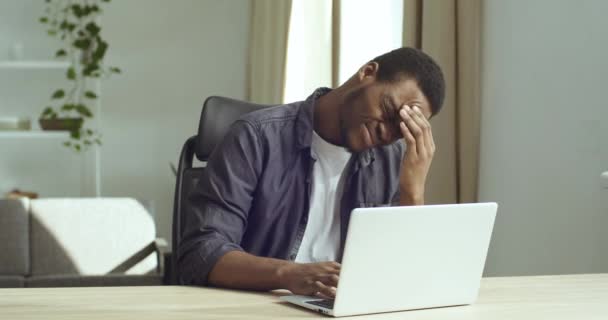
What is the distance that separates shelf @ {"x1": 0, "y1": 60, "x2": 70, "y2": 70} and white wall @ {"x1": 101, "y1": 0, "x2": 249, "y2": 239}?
357 millimetres

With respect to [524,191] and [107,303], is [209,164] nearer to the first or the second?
[107,303]

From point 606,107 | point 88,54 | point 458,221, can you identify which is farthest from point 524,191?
point 88,54

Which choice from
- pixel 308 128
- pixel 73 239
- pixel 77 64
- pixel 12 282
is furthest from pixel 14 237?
pixel 77 64

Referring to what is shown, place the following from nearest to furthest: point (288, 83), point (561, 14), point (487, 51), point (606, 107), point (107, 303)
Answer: point (107, 303), point (606, 107), point (561, 14), point (487, 51), point (288, 83)

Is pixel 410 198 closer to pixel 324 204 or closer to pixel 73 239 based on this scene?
pixel 324 204

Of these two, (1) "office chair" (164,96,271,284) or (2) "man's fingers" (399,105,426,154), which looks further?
(1) "office chair" (164,96,271,284)

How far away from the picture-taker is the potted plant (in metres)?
4.80

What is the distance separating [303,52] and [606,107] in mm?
1926

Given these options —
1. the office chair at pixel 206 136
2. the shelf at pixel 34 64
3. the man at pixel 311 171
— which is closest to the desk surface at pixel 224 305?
the man at pixel 311 171

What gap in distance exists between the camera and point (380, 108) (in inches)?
61.5

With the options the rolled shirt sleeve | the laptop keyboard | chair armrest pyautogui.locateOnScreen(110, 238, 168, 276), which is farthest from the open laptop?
chair armrest pyautogui.locateOnScreen(110, 238, 168, 276)

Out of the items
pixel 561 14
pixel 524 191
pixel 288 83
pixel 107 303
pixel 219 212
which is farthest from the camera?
pixel 288 83

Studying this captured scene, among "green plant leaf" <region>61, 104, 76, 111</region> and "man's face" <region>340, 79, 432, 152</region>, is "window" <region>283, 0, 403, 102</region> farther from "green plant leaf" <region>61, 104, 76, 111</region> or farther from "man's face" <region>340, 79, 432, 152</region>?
"man's face" <region>340, 79, 432, 152</region>

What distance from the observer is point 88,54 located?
4922mm
